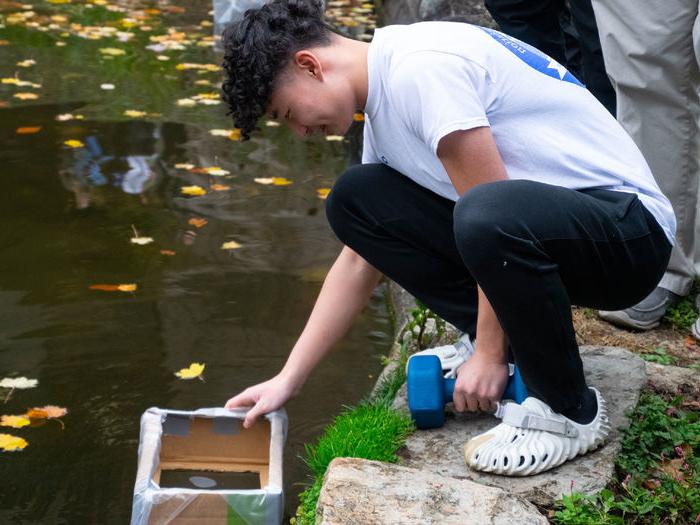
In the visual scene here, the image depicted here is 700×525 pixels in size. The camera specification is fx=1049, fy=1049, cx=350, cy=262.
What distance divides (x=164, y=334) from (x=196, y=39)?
4.23 m

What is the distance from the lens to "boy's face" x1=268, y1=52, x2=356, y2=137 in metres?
2.12

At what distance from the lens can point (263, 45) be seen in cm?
210

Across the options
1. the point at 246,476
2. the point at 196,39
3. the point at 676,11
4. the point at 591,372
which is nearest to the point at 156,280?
the point at 246,476

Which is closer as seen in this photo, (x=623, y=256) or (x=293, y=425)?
(x=623, y=256)

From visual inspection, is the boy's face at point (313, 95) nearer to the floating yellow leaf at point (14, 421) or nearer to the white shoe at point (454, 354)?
the white shoe at point (454, 354)

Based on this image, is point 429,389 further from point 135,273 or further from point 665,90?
point 135,273

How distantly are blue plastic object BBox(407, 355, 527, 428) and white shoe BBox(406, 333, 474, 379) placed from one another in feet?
0.33

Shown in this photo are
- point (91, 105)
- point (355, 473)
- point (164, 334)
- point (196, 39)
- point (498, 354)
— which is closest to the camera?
point (355, 473)

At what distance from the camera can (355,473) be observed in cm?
209

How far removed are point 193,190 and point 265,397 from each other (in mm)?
2135

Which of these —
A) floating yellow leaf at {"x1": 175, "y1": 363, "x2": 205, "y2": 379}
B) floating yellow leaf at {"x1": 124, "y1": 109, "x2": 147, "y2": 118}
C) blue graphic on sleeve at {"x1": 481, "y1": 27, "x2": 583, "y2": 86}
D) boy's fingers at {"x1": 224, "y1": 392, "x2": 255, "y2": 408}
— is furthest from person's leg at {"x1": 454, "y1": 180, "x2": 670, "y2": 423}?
floating yellow leaf at {"x1": 124, "y1": 109, "x2": 147, "y2": 118}

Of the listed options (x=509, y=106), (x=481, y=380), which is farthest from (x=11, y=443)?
(x=509, y=106)

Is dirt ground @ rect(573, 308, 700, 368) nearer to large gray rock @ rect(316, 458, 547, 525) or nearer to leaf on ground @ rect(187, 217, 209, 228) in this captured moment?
large gray rock @ rect(316, 458, 547, 525)

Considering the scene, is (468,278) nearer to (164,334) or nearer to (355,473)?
(355,473)
